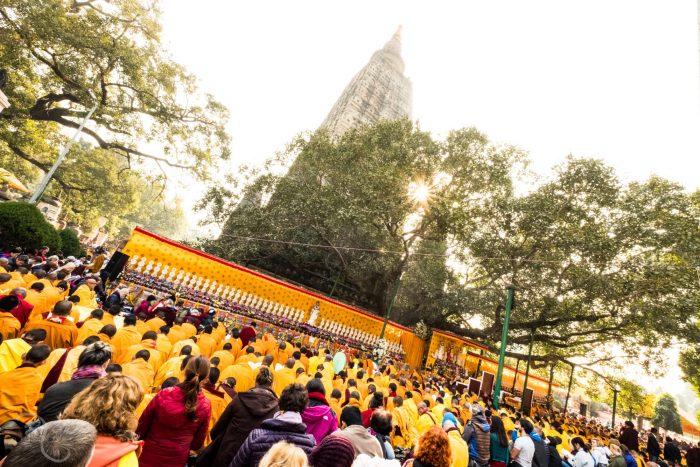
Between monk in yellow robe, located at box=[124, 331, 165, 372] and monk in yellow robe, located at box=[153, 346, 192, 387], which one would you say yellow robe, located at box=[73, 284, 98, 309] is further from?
monk in yellow robe, located at box=[153, 346, 192, 387]

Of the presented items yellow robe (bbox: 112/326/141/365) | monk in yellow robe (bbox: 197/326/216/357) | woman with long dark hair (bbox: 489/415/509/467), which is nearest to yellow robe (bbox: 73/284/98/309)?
yellow robe (bbox: 112/326/141/365)

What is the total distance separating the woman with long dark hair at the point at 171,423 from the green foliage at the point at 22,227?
11895 millimetres

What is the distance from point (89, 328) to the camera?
4.86 metres

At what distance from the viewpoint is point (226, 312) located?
32.8 ft

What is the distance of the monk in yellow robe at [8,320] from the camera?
13.4 feet

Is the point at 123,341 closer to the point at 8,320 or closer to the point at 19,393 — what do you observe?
the point at 8,320

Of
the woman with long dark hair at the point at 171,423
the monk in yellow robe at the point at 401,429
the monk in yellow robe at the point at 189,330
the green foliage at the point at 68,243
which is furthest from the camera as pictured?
the green foliage at the point at 68,243

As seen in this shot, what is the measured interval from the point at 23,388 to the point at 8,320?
7.32 feet

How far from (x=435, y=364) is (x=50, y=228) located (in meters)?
18.6

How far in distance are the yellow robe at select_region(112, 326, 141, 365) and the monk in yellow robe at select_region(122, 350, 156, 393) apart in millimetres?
710

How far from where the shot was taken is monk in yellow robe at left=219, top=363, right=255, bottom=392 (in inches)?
195

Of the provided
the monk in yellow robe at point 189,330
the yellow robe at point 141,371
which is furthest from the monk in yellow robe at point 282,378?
the monk in yellow robe at point 189,330

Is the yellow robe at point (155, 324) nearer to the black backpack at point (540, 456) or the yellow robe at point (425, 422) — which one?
the yellow robe at point (425, 422)

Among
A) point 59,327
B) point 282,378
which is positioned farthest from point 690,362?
point 59,327
